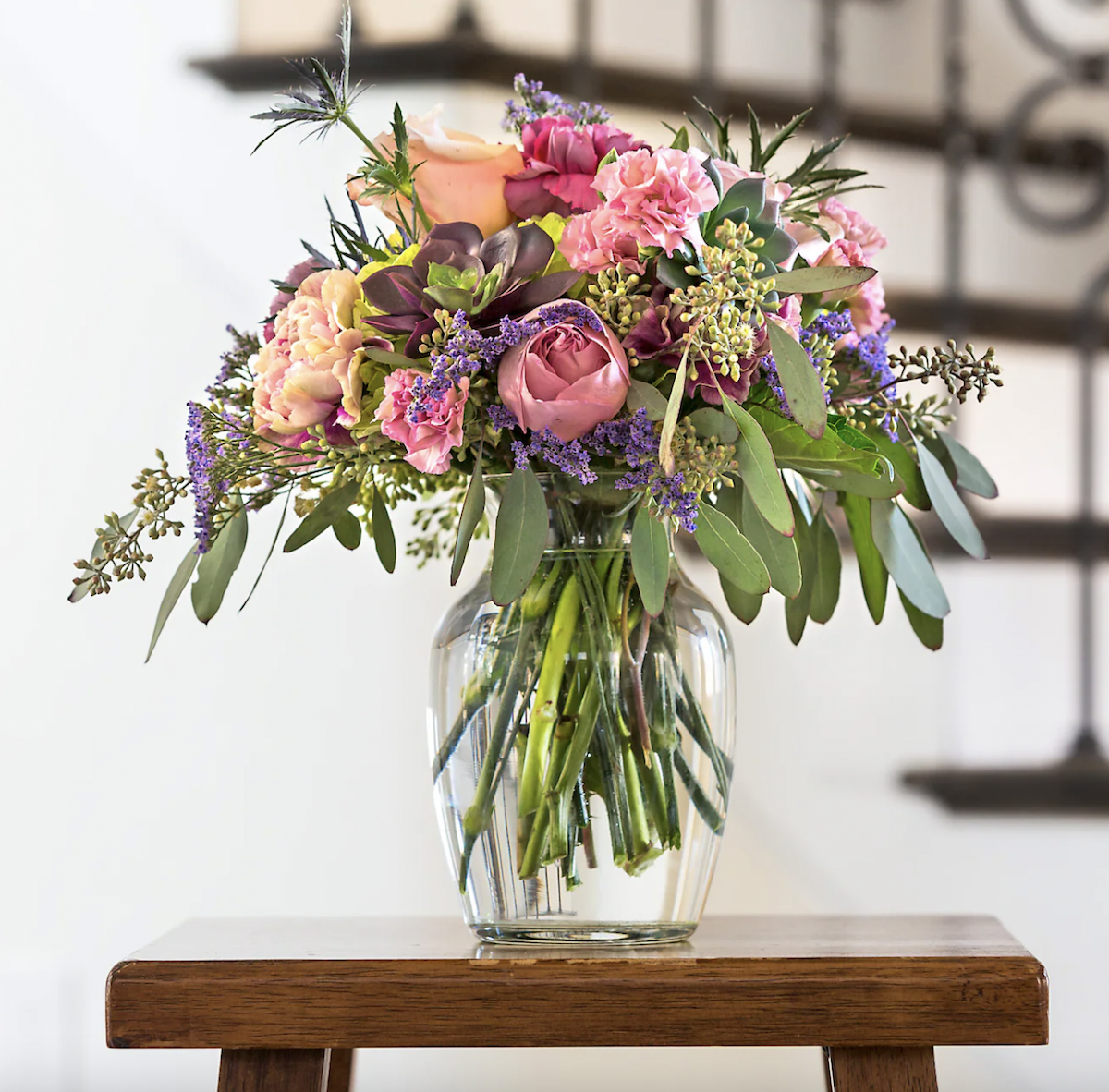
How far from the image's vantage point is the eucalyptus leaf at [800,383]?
2.35 ft

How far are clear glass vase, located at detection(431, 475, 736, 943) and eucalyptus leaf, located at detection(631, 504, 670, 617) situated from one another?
0.07 meters

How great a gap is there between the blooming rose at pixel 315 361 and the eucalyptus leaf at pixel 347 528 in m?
0.11

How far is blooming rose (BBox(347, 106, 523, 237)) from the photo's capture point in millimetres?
823

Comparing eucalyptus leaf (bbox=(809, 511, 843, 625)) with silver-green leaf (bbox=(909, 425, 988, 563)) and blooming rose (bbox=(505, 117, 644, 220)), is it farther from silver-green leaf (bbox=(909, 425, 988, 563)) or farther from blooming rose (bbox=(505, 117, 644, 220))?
blooming rose (bbox=(505, 117, 644, 220))

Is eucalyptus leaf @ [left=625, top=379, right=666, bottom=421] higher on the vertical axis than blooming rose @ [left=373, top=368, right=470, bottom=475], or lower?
higher

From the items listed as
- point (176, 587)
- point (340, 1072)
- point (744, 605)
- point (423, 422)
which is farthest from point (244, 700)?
point (423, 422)

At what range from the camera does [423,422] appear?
74 centimetres

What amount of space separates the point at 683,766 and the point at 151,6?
147cm

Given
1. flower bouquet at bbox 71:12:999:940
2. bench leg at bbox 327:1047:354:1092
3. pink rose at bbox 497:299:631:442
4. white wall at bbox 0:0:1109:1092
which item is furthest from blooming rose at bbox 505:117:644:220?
white wall at bbox 0:0:1109:1092

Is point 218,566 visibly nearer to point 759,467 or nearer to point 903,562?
point 759,467

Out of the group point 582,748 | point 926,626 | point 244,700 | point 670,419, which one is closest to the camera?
point 670,419

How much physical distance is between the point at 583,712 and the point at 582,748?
1.0 inches

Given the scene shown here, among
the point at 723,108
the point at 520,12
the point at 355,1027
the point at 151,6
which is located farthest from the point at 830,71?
the point at 355,1027

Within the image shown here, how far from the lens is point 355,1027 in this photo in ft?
2.56
